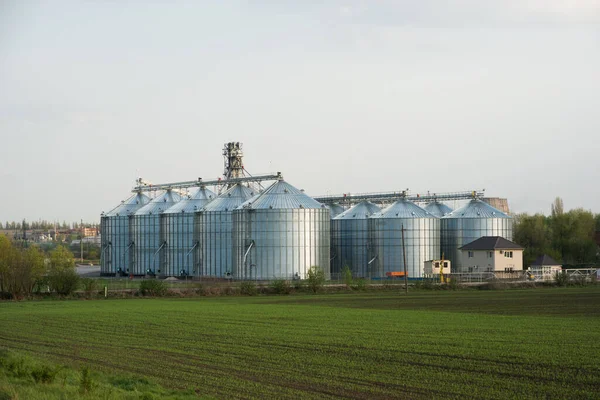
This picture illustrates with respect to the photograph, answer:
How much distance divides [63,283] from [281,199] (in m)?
34.0

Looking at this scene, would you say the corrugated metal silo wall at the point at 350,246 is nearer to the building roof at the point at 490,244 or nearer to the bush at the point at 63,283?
the building roof at the point at 490,244

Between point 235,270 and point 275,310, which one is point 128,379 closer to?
point 275,310

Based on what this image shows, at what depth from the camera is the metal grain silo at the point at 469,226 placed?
112688mm

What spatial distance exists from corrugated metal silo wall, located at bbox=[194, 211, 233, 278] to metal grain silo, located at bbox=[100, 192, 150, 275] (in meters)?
19.8

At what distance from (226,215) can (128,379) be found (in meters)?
89.5

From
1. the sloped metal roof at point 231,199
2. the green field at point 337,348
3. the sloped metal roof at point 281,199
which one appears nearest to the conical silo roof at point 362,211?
the sloped metal roof at point 281,199

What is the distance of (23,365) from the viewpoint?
25.0m

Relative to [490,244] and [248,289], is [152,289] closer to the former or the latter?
[248,289]

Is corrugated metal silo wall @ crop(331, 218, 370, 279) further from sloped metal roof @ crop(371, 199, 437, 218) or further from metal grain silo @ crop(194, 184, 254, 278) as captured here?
metal grain silo @ crop(194, 184, 254, 278)

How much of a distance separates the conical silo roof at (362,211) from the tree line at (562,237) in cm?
2592

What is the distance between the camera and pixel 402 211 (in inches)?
4444

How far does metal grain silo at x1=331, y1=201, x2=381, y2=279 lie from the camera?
114 metres

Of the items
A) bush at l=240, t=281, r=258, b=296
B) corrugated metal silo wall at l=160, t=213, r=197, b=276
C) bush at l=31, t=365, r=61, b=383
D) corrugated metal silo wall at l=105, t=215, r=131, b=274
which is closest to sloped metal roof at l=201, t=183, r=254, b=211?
corrugated metal silo wall at l=160, t=213, r=197, b=276

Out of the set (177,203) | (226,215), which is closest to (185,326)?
(226,215)
